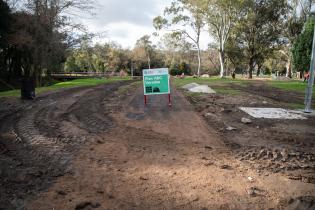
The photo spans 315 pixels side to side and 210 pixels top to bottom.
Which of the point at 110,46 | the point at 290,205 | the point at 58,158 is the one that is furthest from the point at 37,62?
the point at 110,46

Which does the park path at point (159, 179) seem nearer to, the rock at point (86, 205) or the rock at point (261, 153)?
the rock at point (86, 205)

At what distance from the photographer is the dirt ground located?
12.1ft

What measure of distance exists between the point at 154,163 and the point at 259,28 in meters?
43.5

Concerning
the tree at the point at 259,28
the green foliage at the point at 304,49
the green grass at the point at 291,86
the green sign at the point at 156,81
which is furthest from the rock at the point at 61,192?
the tree at the point at 259,28

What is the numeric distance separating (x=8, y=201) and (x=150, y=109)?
271 inches

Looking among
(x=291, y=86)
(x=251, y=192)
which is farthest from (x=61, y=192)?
(x=291, y=86)

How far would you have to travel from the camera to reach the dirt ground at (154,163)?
12.1 feet

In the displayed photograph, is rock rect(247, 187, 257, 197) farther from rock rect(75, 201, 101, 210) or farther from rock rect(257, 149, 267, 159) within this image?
rock rect(75, 201, 101, 210)

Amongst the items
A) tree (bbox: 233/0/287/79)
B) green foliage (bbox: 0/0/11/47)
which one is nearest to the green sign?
green foliage (bbox: 0/0/11/47)

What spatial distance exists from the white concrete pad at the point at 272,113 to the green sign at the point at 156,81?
3.12 meters

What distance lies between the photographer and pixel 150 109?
33.2ft

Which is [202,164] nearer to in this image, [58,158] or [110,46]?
[58,158]

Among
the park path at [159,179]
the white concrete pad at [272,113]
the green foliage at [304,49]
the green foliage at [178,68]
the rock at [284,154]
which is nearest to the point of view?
the park path at [159,179]

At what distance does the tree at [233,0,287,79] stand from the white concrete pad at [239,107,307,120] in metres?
33.0
